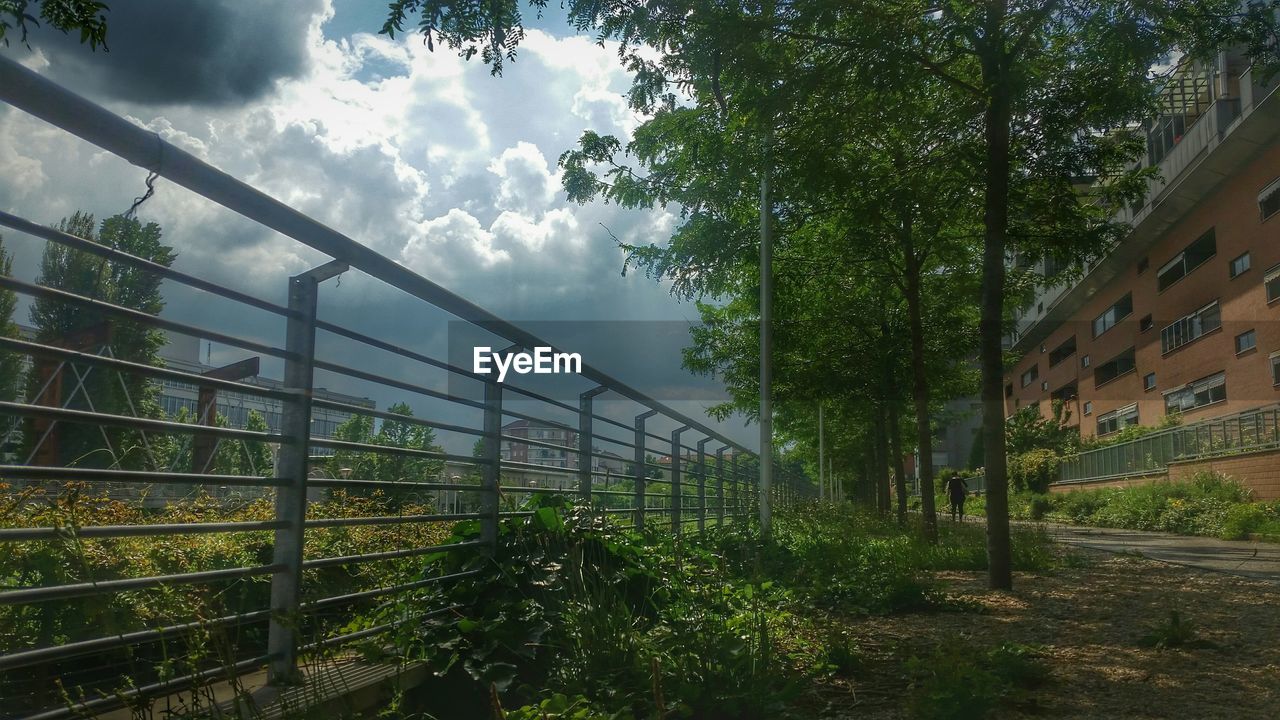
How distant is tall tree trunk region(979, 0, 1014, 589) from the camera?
27.6 feet

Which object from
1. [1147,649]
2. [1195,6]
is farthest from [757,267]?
[1147,649]

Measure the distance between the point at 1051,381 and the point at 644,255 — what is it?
3930cm

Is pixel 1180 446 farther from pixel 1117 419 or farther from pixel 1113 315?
pixel 1113 315

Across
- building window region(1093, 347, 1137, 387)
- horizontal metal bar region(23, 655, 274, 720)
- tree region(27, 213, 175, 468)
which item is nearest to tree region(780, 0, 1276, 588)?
tree region(27, 213, 175, 468)

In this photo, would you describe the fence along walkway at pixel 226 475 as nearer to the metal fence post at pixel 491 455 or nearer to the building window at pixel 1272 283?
the metal fence post at pixel 491 455

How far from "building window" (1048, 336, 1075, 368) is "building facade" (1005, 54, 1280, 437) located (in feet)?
11.7

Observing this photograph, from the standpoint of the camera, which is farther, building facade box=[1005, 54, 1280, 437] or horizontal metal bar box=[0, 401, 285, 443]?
building facade box=[1005, 54, 1280, 437]

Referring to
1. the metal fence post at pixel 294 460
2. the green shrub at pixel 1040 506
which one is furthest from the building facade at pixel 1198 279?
the metal fence post at pixel 294 460

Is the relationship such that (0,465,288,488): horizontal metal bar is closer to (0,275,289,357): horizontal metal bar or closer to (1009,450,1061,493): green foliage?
(0,275,289,357): horizontal metal bar

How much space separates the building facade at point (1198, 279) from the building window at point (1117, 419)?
0.09 metres

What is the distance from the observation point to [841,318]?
18109 millimetres

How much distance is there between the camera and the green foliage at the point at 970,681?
3.52 metres

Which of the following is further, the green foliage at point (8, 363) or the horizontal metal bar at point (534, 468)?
the horizontal metal bar at point (534, 468)

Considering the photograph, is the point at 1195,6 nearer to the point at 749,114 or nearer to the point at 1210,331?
the point at 749,114
